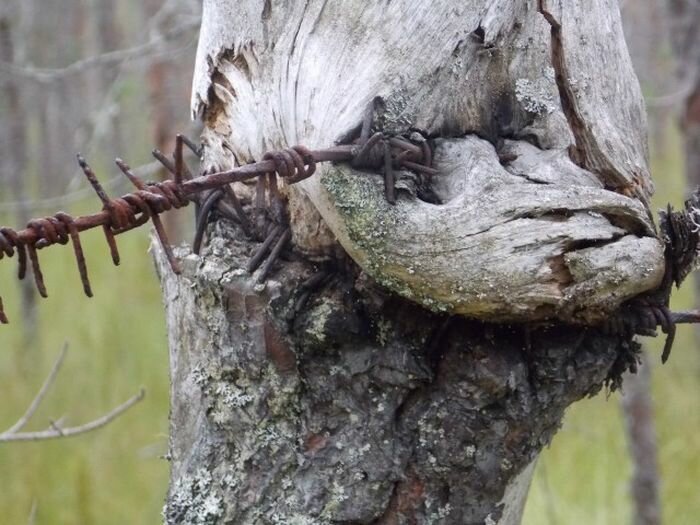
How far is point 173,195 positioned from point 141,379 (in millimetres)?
3317

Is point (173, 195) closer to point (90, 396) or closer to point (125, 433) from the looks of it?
point (125, 433)

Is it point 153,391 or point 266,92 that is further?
point 153,391

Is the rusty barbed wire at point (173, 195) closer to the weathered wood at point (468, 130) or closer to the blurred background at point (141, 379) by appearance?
the weathered wood at point (468, 130)

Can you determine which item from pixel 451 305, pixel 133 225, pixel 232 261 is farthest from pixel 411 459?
pixel 133 225

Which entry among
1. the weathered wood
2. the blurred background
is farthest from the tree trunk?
the blurred background

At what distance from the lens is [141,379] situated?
163 inches

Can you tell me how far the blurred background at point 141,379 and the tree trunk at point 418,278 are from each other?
0.66 metres

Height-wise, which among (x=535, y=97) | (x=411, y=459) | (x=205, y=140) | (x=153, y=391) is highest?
(x=535, y=97)

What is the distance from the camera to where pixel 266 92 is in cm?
119

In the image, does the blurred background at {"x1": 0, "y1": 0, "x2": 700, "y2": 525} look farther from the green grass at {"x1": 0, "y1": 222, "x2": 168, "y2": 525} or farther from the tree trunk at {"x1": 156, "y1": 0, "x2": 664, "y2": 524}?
the tree trunk at {"x1": 156, "y1": 0, "x2": 664, "y2": 524}

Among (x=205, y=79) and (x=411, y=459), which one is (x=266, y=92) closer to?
(x=205, y=79)

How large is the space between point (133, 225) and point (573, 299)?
0.52 metres

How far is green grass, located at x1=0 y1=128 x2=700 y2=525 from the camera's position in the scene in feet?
10.0

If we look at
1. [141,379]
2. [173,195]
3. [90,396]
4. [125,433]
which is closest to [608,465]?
[125,433]
